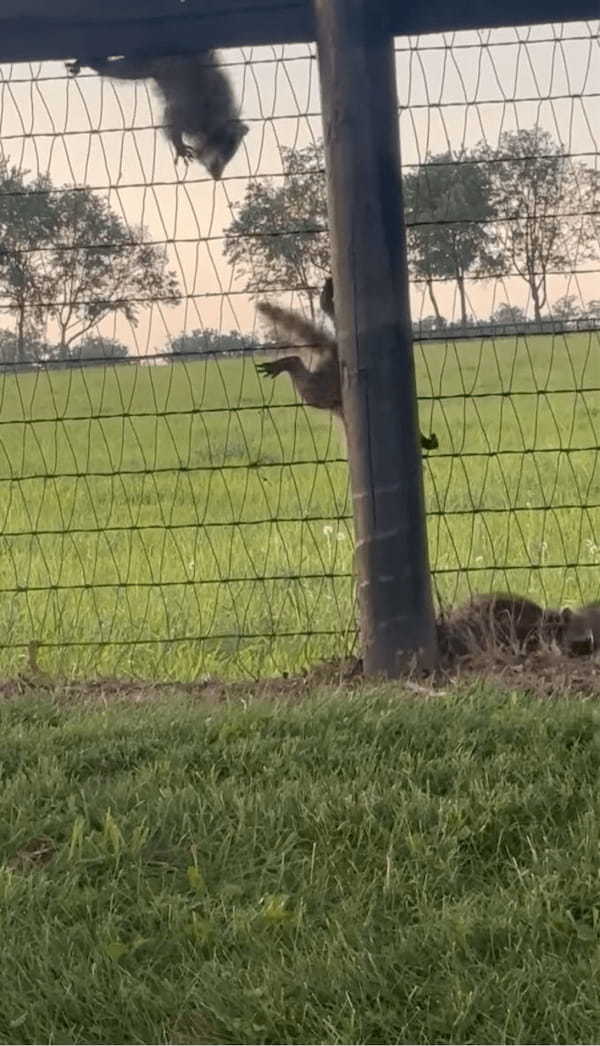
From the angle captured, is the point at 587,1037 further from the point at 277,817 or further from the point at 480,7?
the point at 480,7

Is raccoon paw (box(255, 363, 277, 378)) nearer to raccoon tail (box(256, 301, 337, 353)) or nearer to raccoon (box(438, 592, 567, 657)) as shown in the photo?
raccoon tail (box(256, 301, 337, 353))

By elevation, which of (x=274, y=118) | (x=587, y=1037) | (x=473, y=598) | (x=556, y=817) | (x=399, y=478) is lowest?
(x=587, y=1037)

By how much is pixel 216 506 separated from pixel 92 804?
5274 mm

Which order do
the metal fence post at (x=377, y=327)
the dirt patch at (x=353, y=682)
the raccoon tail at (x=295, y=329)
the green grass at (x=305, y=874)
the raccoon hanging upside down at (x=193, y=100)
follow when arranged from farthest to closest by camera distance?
1. the raccoon tail at (x=295, y=329)
2. the raccoon hanging upside down at (x=193, y=100)
3. the metal fence post at (x=377, y=327)
4. the dirt patch at (x=353, y=682)
5. the green grass at (x=305, y=874)

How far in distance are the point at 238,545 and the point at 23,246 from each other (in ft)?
6.73

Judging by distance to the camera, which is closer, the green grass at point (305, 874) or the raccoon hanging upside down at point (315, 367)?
the green grass at point (305, 874)

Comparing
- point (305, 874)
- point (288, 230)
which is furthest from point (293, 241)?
point (305, 874)

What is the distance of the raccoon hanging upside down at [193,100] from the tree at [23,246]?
54 centimetres

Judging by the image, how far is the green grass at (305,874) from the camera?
8.87ft

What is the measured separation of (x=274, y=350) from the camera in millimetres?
5074

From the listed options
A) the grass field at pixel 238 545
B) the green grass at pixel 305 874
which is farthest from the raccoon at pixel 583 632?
the green grass at pixel 305 874

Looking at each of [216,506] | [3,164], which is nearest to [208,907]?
[3,164]

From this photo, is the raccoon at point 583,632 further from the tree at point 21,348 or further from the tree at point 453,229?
the tree at point 21,348

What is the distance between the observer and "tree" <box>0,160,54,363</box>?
526 cm
